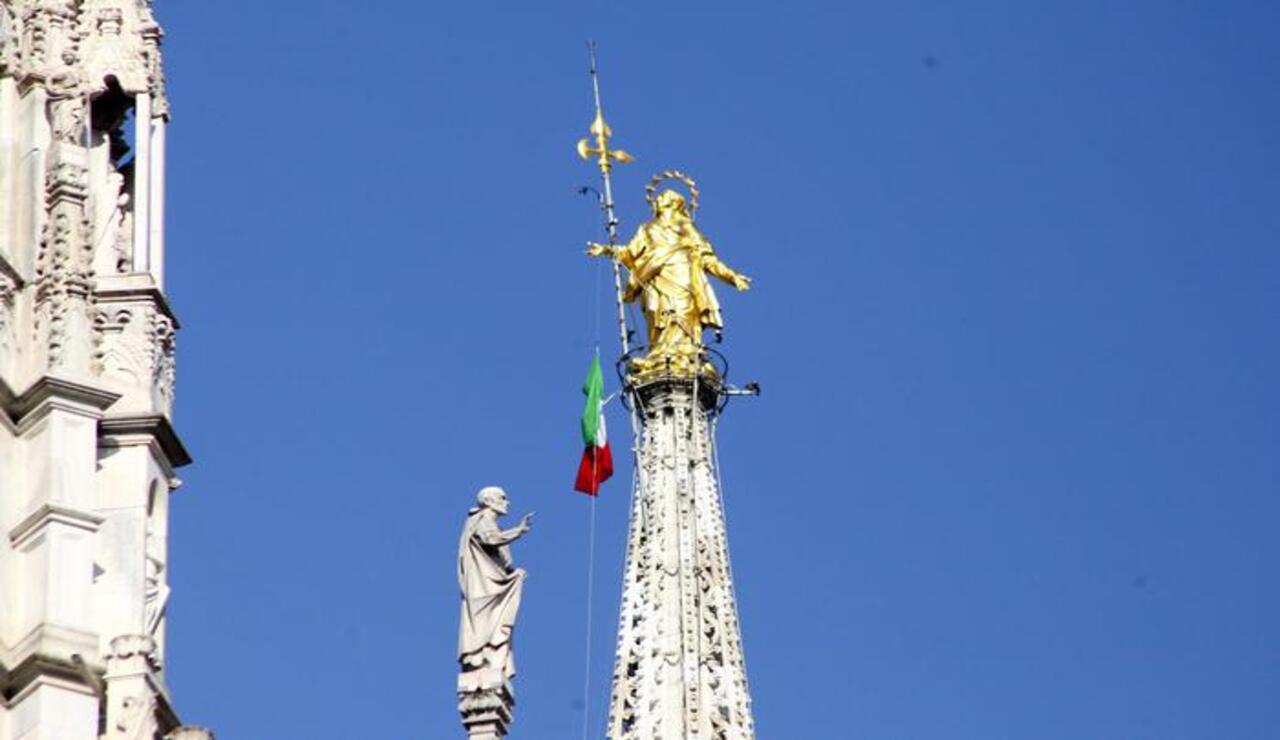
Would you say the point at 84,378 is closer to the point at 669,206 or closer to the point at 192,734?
the point at 192,734

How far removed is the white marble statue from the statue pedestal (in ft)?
0.18

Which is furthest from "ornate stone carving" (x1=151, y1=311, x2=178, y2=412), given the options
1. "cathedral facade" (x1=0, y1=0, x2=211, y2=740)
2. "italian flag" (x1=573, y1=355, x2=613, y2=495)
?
"italian flag" (x1=573, y1=355, x2=613, y2=495)

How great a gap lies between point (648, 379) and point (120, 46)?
52766 millimetres

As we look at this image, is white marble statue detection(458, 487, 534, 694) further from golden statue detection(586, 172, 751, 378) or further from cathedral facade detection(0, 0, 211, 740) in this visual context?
golden statue detection(586, 172, 751, 378)

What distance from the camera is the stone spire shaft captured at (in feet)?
317

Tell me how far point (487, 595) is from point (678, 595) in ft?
170

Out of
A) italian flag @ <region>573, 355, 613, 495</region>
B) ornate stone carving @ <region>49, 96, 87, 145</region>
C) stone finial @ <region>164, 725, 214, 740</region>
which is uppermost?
italian flag @ <region>573, 355, 613, 495</region>

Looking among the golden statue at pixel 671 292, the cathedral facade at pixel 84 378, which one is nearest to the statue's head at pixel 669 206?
the golden statue at pixel 671 292

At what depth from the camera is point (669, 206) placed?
103375mm

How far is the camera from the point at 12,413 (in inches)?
1847

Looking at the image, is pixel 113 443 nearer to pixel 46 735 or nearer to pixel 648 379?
pixel 46 735

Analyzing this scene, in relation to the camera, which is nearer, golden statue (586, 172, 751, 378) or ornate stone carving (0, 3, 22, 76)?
ornate stone carving (0, 3, 22, 76)

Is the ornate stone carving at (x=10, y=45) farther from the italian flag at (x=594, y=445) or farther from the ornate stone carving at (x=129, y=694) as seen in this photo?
the italian flag at (x=594, y=445)

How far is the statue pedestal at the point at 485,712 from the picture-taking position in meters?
46.8
